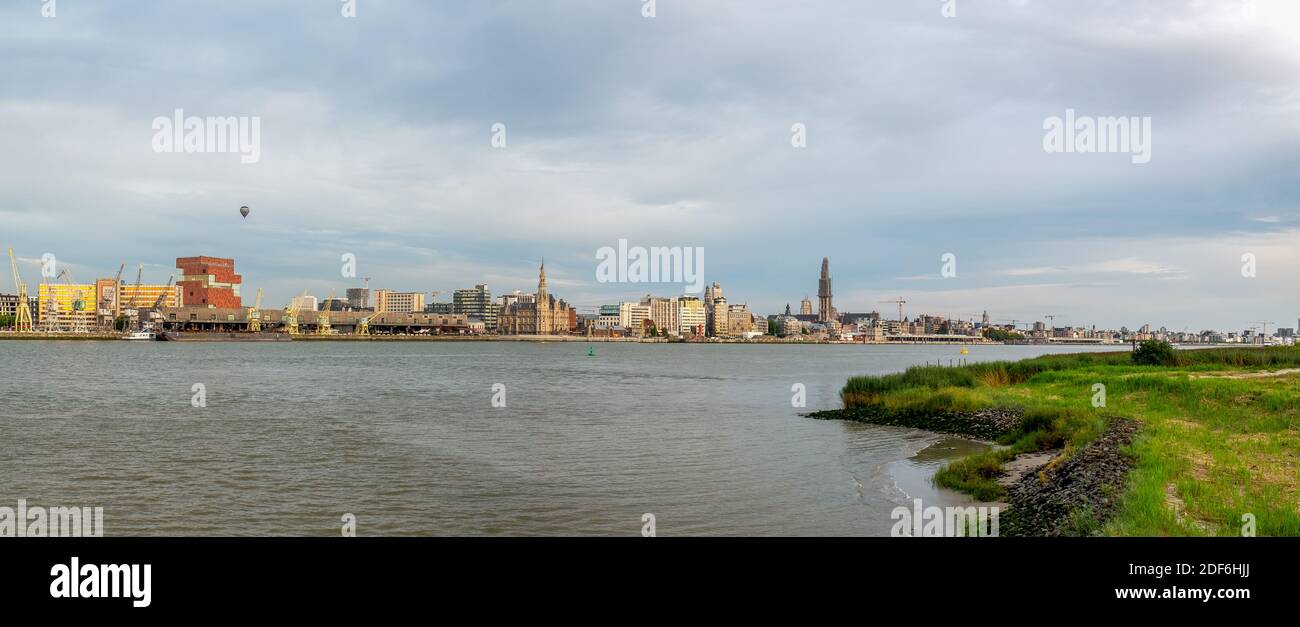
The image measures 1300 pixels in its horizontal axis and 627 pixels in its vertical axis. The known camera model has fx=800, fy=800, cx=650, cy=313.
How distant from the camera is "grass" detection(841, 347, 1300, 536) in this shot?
48.2 ft

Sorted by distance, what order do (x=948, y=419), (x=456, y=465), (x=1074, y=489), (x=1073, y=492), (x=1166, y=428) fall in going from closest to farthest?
(x=1073, y=492) < (x=1074, y=489) < (x=1166, y=428) < (x=456, y=465) < (x=948, y=419)

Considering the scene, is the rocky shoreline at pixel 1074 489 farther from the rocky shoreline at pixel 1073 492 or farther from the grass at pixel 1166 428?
the grass at pixel 1166 428

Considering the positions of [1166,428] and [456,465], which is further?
[456,465]

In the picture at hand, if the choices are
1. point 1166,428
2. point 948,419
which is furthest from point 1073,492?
point 948,419

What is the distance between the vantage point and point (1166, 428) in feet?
84.4

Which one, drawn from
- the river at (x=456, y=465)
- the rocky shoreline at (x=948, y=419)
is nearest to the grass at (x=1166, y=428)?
the rocky shoreline at (x=948, y=419)

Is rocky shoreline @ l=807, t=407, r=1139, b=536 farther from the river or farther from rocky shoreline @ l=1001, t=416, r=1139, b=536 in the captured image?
the river

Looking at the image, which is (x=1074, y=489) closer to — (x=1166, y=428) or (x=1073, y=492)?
(x=1073, y=492)

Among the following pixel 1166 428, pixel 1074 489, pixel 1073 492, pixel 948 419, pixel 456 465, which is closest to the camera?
pixel 1073 492

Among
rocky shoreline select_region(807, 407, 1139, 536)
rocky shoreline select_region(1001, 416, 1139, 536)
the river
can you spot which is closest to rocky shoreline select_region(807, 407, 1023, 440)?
the river
